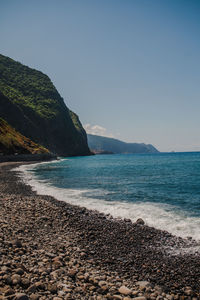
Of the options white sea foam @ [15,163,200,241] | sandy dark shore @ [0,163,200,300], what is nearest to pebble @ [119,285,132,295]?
sandy dark shore @ [0,163,200,300]

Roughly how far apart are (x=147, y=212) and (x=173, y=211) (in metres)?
2.35

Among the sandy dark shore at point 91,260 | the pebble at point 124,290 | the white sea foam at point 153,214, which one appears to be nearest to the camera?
the sandy dark shore at point 91,260

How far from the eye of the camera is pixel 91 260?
9219 millimetres

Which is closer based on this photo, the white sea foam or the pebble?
the pebble

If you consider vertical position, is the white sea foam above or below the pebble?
below

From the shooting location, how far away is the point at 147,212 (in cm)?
1766

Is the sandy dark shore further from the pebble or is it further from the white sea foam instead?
the white sea foam

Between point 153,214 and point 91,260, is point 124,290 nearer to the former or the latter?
point 91,260

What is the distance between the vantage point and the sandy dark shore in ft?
21.5

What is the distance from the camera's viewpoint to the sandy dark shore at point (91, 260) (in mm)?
6566

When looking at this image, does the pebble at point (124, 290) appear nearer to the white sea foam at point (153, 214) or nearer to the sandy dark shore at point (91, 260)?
the sandy dark shore at point (91, 260)

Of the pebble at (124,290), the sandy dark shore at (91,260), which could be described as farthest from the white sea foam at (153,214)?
the pebble at (124,290)

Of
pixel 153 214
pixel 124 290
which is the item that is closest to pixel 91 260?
pixel 124 290

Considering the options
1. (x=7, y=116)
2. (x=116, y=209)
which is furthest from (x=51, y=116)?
(x=116, y=209)
